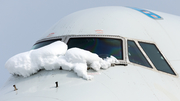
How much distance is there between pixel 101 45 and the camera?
25.5 feet

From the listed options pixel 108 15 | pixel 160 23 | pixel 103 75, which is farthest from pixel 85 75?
pixel 160 23

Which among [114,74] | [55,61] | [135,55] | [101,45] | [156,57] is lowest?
[114,74]

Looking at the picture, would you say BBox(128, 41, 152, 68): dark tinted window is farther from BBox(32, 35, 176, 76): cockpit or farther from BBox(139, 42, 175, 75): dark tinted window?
BBox(139, 42, 175, 75): dark tinted window

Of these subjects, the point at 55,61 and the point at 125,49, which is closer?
the point at 55,61

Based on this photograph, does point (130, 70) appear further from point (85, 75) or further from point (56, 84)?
point (56, 84)

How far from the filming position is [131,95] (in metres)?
6.11

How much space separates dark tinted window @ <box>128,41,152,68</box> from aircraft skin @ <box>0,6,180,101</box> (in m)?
0.13

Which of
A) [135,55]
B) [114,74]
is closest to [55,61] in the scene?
[114,74]

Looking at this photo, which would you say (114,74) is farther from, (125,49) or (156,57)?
(156,57)

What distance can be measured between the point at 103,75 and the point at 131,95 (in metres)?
0.84

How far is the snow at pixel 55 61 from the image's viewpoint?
21.9 ft

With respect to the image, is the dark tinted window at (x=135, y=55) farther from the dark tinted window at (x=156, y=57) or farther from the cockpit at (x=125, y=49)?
the dark tinted window at (x=156, y=57)

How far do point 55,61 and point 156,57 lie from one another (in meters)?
3.11

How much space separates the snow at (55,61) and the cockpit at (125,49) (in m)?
0.66
